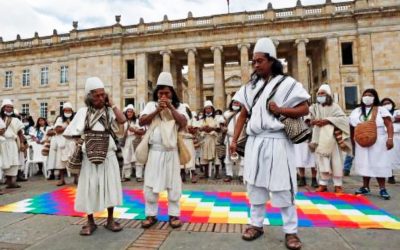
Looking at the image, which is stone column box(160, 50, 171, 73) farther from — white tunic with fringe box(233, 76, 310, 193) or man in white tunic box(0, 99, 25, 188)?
white tunic with fringe box(233, 76, 310, 193)

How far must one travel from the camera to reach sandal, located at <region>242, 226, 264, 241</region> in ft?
10.6

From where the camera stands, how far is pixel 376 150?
5.65 metres

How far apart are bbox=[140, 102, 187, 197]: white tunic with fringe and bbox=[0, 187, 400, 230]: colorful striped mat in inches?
27.9

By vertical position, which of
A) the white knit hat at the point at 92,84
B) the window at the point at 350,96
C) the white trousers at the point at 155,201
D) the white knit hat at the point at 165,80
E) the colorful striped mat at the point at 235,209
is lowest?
the colorful striped mat at the point at 235,209

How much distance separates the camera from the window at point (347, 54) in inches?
1084

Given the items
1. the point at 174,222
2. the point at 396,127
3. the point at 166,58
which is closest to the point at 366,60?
the point at 166,58

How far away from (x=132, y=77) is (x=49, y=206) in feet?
Result: 92.8

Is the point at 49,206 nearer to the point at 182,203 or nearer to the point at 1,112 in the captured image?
the point at 182,203

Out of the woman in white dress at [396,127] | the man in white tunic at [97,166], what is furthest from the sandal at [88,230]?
the woman in white dress at [396,127]

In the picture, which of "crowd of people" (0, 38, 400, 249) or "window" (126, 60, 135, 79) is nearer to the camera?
"crowd of people" (0, 38, 400, 249)

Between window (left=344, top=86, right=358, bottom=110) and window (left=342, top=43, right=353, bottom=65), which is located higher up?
window (left=342, top=43, right=353, bottom=65)

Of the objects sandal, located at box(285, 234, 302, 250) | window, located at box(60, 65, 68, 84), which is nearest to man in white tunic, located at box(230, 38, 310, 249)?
sandal, located at box(285, 234, 302, 250)

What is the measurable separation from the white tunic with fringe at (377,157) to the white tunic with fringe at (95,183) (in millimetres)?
4798

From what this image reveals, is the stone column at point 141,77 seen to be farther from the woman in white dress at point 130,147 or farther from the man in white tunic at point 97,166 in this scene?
the man in white tunic at point 97,166
